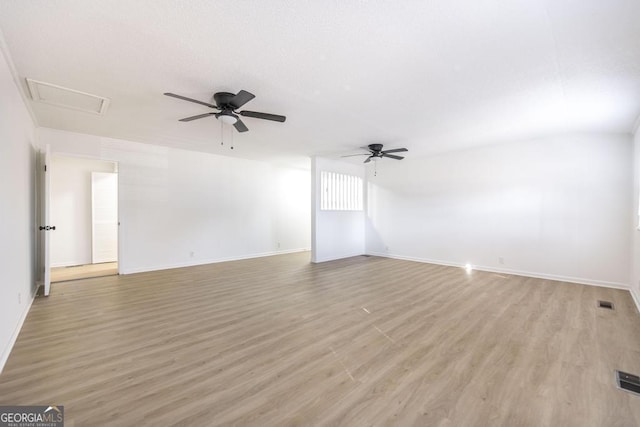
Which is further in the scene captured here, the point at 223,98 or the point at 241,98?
the point at 223,98

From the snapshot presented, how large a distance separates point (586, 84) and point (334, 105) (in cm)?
273

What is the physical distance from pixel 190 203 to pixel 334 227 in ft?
11.6

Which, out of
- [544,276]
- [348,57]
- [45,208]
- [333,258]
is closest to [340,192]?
[333,258]

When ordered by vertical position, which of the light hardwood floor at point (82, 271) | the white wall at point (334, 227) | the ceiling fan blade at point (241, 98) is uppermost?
the ceiling fan blade at point (241, 98)

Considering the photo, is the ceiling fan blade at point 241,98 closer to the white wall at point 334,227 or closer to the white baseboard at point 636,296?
the white wall at point 334,227

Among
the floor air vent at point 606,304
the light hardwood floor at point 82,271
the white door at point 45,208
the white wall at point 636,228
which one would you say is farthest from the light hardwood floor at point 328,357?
the light hardwood floor at point 82,271

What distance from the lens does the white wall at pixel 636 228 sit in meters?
3.81

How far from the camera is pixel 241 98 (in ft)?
9.57

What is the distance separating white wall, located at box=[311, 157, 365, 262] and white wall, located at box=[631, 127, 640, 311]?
519 centimetres

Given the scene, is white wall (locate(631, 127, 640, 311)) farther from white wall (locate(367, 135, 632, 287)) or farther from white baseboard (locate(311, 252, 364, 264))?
white baseboard (locate(311, 252, 364, 264))

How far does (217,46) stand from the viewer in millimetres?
2314

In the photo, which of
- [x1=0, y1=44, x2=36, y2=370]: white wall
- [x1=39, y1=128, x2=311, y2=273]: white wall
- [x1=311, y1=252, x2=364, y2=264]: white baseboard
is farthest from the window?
[x1=0, y1=44, x2=36, y2=370]: white wall

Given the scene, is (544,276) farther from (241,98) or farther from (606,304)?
(241,98)
